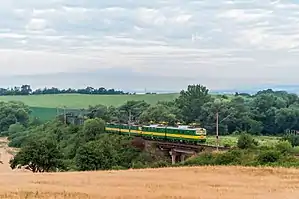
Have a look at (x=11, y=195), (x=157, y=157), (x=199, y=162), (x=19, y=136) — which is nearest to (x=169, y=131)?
(x=157, y=157)

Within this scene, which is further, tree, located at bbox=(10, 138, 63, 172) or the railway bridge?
the railway bridge

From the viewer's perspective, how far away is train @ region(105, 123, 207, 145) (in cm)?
8088

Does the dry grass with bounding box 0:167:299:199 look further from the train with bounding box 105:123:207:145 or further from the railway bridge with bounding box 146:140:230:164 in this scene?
the train with bounding box 105:123:207:145

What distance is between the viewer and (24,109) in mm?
191875

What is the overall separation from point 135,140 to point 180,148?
40.4 feet

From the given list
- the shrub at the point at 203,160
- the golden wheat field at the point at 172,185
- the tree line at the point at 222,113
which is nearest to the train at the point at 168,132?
the shrub at the point at 203,160

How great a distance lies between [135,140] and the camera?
3634 inches

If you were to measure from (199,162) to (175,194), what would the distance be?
32.6 meters

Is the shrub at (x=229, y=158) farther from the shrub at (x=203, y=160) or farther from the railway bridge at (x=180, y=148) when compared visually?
the railway bridge at (x=180, y=148)

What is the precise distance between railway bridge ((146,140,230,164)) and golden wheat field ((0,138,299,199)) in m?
23.3

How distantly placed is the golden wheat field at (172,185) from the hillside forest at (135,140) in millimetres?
12121

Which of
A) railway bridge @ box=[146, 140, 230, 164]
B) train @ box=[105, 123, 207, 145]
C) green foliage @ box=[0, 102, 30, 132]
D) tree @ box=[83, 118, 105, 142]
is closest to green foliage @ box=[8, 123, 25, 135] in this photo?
green foliage @ box=[0, 102, 30, 132]

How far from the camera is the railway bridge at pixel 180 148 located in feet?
248

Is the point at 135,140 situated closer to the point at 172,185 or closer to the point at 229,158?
the point at 229,158
